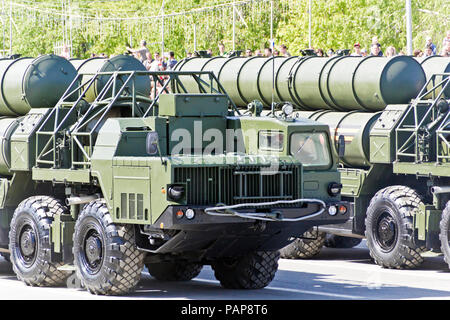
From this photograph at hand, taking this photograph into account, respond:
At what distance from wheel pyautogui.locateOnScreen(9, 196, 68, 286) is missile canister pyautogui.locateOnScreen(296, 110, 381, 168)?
5.00 metres

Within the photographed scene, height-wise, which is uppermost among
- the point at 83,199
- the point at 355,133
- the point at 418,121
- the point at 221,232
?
the point at 418,121

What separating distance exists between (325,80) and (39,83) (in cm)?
510

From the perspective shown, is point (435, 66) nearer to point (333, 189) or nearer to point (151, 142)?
point (333, 189)

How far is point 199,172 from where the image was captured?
14.9 metres

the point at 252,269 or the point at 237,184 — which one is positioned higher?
the point at 237,184

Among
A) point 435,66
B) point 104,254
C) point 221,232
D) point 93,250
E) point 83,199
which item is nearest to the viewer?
point 221,232

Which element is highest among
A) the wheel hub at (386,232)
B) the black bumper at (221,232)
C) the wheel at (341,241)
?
the black bumper at (221,232)

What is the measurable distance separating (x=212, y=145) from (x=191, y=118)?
438 mm

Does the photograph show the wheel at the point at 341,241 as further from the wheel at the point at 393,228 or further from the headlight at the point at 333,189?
the headlight at the point at 333,189

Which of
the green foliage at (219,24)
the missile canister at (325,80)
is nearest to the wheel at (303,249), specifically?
the missile canister at (325,80)

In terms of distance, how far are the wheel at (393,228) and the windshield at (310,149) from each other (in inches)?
119

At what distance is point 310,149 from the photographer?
16375 mm

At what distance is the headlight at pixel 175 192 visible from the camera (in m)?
14.7

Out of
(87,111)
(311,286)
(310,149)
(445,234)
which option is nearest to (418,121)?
(445,234)
